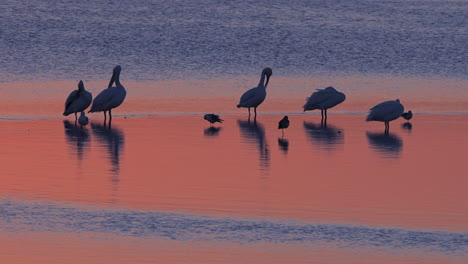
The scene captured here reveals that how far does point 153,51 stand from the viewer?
42.6 m

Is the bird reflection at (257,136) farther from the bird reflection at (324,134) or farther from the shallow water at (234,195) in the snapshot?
the bird reflection at (324,134)

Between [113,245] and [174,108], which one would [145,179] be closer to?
[113,245]

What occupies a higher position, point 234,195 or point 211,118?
point 211,118

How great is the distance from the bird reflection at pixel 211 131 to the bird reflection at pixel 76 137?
1986 millimetres

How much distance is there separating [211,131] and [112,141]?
91.6 inches

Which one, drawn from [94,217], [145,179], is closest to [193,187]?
[145,179]

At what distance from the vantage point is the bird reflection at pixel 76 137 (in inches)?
728

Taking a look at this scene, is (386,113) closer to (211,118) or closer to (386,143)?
(386,143)

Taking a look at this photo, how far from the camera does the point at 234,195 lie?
13930 millimetres

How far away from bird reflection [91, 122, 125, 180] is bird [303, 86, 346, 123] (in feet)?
14.2

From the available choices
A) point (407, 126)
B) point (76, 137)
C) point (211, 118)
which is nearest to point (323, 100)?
point (407, 126)

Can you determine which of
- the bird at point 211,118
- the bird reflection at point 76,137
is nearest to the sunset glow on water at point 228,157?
the bird reflection at point 76,137

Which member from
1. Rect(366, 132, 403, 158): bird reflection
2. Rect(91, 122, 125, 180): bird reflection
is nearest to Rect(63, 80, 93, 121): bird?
Rect(91, 122, 125, 180): bird reflection

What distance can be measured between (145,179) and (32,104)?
40.8ft
